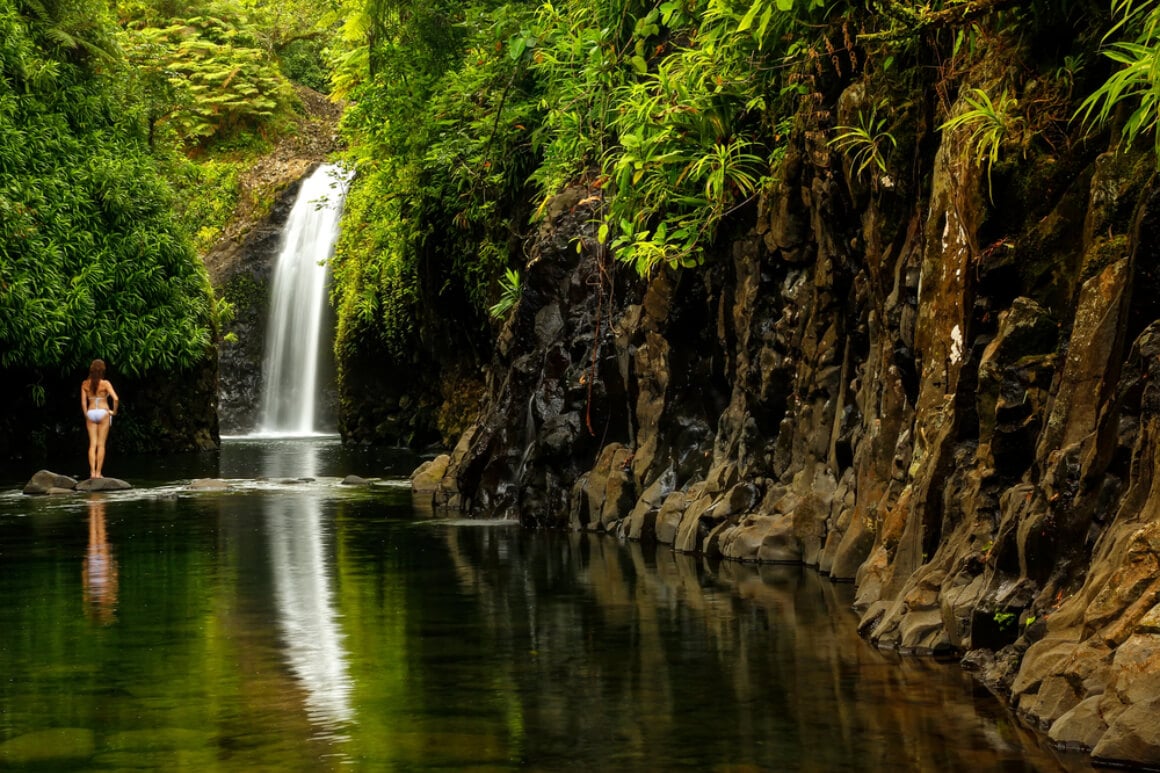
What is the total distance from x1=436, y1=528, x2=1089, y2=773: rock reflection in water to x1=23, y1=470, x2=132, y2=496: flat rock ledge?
1055 centimetres

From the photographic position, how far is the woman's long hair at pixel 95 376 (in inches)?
825

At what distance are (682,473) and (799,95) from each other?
10.9 ft

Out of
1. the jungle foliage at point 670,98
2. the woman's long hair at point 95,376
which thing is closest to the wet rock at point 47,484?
the woman's long hair at point 95,376

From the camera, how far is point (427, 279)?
23422mm

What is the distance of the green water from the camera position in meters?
5.20

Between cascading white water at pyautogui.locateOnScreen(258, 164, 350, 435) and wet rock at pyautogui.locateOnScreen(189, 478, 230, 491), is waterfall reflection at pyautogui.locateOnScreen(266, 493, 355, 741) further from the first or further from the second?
cascading white water at pyautogui.locateOnScreen(258, 164, 350, 435)

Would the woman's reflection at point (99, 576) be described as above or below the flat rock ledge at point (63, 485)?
below

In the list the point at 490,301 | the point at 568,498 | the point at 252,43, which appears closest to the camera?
the point at 568,498

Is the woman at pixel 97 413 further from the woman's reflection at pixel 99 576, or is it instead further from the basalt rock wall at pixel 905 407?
the basalt rock wall at pixel 905 407

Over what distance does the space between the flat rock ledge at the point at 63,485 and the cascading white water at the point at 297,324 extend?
15199 millimetres

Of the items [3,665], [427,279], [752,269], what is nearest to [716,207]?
[752,269]

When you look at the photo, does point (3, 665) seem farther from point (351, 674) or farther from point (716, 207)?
point (716, 207)

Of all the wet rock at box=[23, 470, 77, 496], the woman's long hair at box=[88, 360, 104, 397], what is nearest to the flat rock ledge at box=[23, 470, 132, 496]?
the wet rock at box=[23, 470, 77, 496]

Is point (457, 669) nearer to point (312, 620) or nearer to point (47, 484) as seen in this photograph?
point (312, 620)
